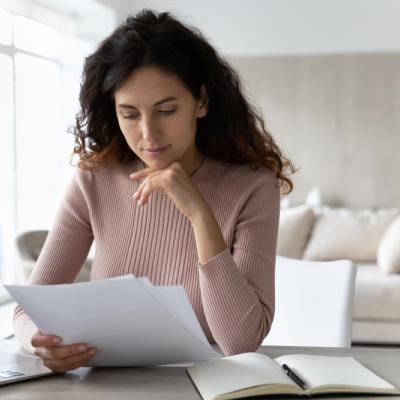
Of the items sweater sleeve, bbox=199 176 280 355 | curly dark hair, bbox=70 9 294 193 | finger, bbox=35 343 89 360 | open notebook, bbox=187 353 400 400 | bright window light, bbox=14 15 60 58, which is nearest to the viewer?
open notebook, bbox=187 353 400 400

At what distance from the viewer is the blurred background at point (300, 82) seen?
555 cm

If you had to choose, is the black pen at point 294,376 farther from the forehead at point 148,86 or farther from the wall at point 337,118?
the wall at point 337,118

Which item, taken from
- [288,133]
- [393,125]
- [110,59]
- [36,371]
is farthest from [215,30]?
[36,371]

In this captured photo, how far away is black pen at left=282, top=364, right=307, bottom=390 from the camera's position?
3.98 ft

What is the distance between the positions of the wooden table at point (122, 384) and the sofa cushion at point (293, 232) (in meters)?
3.40

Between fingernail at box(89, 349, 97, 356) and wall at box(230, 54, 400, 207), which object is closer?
fingernail at box(89, 349, 97, 356)

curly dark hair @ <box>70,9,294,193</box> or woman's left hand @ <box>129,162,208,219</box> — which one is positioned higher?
curly dark hair @ <box>70,9,294,193</box>

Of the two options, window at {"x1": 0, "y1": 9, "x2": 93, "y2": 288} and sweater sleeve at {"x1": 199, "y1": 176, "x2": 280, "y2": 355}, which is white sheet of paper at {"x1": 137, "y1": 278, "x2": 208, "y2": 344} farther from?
window at {"x1": 0, "y1": 9, "x2": 93, "y2": 288}

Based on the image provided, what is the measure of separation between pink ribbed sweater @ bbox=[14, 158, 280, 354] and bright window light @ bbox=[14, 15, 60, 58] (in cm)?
385

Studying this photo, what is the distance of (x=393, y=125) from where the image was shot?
5.59 metres

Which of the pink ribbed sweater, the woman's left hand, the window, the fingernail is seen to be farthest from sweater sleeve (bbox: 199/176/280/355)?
the window

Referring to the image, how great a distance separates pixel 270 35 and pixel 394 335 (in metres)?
2.45

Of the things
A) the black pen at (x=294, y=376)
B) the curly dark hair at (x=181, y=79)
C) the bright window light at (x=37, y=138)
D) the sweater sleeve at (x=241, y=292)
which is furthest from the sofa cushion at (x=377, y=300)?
the black pen at (x=294, y=376)

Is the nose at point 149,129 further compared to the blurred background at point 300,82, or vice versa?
the blurred background at point 300,82
